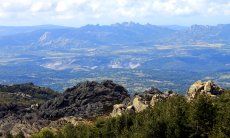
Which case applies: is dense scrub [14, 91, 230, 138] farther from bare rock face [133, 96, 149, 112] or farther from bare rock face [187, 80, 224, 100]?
bare rock face [187, 80, 224, 100]

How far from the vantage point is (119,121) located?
396 feet

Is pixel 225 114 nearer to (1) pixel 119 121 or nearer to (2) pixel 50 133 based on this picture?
(1) pixel 119 121

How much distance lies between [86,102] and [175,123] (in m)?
81.3

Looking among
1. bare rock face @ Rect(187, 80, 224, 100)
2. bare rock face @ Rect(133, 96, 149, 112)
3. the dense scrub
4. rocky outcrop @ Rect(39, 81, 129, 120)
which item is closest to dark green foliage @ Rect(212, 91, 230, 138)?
the dense scrub

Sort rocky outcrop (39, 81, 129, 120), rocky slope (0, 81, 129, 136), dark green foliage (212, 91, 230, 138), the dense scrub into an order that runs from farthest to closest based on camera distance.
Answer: rocky outcrop (39, 81, 129, 120)
rocky slope (0, 81, 129, 136)
the dense scrub
dark green foliage (212, 91, 230, 138)

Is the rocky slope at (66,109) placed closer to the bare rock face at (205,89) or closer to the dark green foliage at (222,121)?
the bare rock face at (205,89)

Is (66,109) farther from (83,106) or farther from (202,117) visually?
(202,117)

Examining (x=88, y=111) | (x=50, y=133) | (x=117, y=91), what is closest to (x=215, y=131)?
(x=50, y=133)

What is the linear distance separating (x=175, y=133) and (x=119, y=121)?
69.9 ft

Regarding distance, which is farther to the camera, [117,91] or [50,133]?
[117,91]

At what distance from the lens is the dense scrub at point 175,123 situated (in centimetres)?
10062

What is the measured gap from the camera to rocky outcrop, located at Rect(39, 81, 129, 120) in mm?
167863

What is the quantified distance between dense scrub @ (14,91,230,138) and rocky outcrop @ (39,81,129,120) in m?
39.9

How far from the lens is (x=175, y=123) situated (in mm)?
104500
